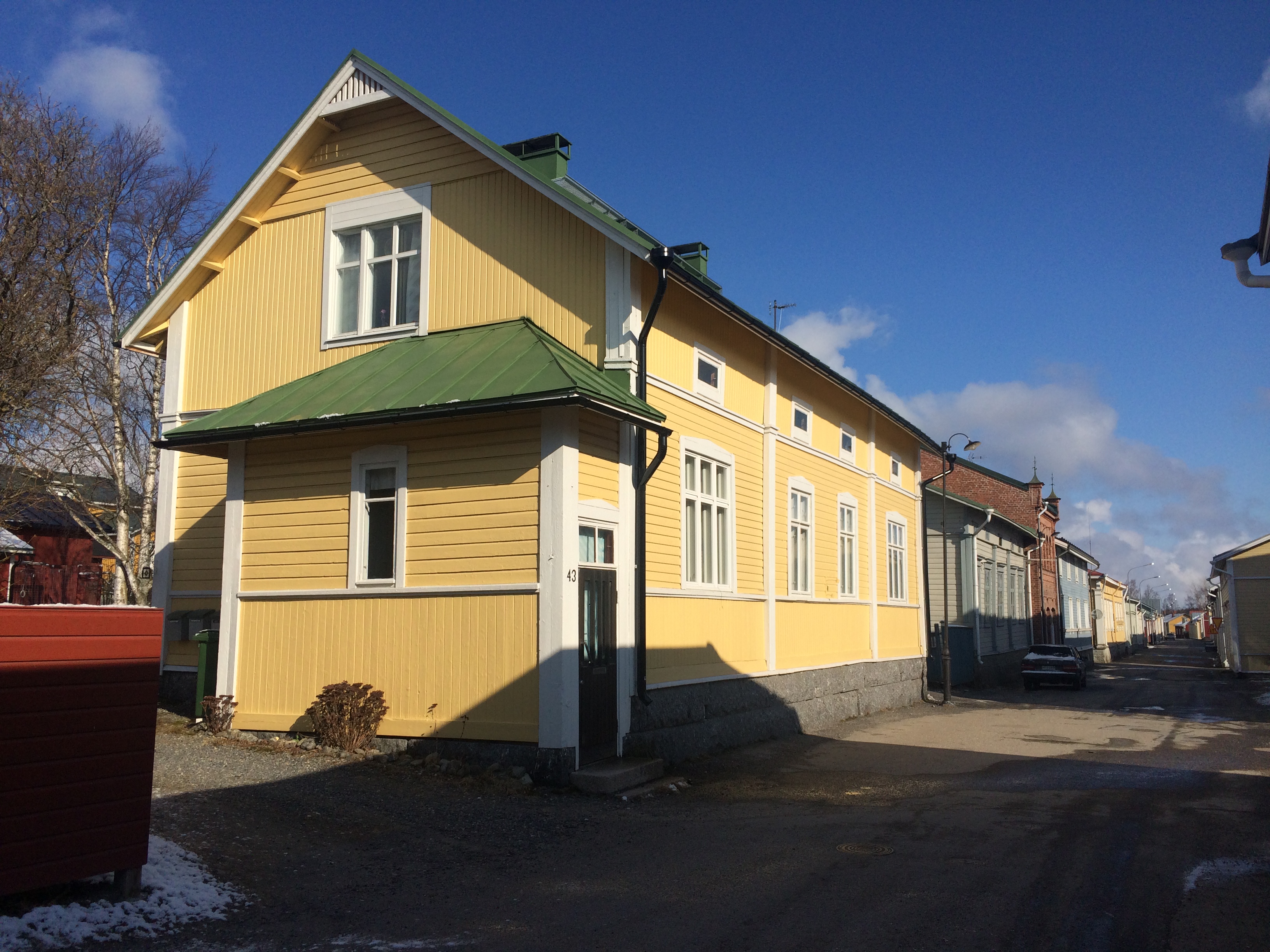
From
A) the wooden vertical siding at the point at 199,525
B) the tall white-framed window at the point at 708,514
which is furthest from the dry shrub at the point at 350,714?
the tall white-framed window at the point at 708,514

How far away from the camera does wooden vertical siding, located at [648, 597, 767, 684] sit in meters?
12.9

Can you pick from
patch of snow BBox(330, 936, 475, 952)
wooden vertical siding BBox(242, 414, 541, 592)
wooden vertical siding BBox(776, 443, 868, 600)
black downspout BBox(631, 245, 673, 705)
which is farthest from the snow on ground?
wooden vertical siding BBox(776, 443, 868, 600)

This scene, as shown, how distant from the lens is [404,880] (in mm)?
7414

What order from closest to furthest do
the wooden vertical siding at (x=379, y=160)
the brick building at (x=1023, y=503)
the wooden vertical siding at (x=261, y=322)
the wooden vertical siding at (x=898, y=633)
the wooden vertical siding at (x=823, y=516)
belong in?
the wooden vertical siding at (x=379, y=160)
the wooden vertical siding at (x=261, y=322)
the wooden vertical siding at (x=823, y=516)
the wooden vertical siding at (x=898, y=633)
the brick building at (x=1023, y=503)

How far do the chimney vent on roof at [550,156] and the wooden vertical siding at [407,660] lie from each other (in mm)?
6588

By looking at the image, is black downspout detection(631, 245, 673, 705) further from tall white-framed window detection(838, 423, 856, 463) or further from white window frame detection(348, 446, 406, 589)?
tall white-framed window detection(838, 423, 856, 463)

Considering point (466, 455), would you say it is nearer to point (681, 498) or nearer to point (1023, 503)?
point (681, 498)

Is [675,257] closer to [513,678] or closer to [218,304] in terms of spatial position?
[513,678]

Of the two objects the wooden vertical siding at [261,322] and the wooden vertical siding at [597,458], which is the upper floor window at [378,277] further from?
the wooden vertical siding at [597,458]

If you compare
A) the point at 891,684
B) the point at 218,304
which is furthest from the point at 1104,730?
the point at 218,304

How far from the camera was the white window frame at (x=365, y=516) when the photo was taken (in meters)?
12.2

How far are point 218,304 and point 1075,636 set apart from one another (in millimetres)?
51019

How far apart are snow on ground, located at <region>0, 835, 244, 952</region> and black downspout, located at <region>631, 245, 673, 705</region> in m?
6.01

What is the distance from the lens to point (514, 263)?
13203 millimetres
